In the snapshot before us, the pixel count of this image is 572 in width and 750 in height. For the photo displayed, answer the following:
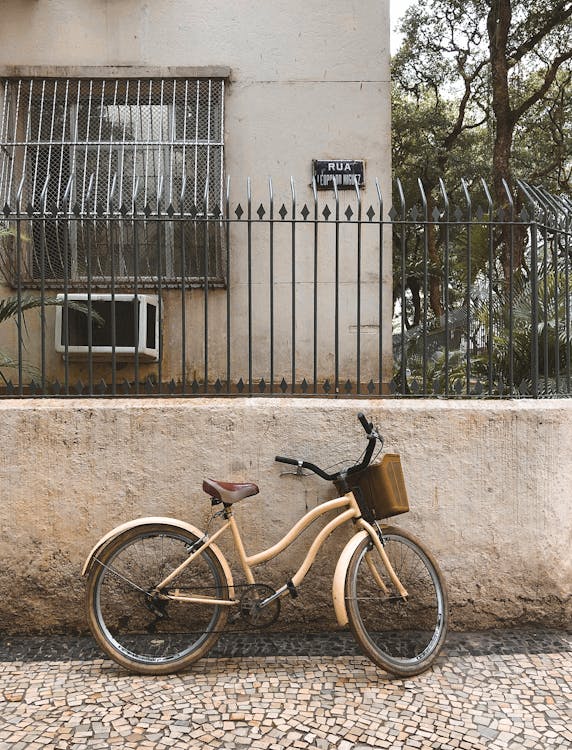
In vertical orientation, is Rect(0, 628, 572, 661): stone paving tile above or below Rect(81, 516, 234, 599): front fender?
below

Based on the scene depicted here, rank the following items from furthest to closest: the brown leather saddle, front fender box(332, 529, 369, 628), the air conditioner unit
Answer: the air conditioner unit
the brown leather saddle
front fender box(332, 529, 369, 628)

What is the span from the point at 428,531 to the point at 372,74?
4.70 m

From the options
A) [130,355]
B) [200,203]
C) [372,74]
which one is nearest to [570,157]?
[372,74]

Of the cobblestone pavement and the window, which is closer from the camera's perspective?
the cobblestone pavement

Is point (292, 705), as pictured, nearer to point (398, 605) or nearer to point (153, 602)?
point (153, 602)

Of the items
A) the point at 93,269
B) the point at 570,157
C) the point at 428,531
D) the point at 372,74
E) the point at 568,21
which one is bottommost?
the point at 428,531

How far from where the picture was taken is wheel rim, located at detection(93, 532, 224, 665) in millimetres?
3748

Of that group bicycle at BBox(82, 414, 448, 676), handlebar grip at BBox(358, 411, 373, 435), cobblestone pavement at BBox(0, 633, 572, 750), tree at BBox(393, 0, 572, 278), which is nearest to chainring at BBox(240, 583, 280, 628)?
bicycle at BBox(82, 414, 448, 676)

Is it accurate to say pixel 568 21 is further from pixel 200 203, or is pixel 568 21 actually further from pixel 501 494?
pixel 501 494

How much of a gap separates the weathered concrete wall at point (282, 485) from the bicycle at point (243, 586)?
21 centimetres

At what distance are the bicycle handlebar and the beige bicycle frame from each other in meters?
0.13

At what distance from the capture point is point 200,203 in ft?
22.5

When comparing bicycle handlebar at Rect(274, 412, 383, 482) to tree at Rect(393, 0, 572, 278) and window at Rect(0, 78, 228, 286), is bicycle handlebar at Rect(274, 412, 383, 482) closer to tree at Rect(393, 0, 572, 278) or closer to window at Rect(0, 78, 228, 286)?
window at Rect(0, 78, 228, 286)

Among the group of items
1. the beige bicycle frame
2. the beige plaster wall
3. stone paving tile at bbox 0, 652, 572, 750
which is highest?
the beige plaster wall
